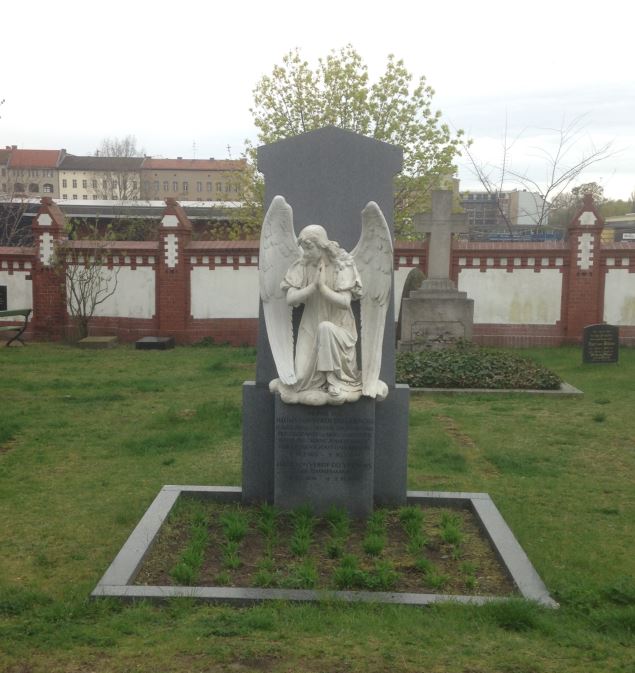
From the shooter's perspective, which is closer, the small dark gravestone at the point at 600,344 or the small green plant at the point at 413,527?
the small green plant at the point at 413,527

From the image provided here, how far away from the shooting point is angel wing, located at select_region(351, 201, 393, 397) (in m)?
5.88

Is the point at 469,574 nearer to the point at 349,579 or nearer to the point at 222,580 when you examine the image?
the point at 349,579

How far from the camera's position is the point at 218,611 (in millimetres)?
4406

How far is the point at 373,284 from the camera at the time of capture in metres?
5.93

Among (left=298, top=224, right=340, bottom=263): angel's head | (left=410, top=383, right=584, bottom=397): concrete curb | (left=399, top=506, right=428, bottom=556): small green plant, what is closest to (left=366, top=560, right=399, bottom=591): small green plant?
(left=399, top=506, right=428, bottom=556): small green plant

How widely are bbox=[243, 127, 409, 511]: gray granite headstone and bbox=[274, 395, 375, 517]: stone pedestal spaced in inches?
10.8

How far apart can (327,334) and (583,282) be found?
12602mm

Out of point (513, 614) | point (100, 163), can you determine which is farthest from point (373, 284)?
point (100, 163)

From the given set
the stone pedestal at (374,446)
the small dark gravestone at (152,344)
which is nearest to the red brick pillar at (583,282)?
the small dark gravestone at (152,344)

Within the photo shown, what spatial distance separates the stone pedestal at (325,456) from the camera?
18.9ft

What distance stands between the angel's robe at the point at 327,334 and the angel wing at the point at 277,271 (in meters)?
0.12

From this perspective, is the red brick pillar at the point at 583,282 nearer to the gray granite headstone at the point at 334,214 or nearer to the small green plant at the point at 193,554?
the gray granite headstone at the point at 334,214

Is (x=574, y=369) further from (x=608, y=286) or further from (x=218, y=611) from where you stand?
(x=218, y=611)

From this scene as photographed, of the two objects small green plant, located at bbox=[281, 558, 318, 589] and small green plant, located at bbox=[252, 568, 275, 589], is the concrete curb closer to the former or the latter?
small green plant, located at bbox=[281, 558, 318, 589]
